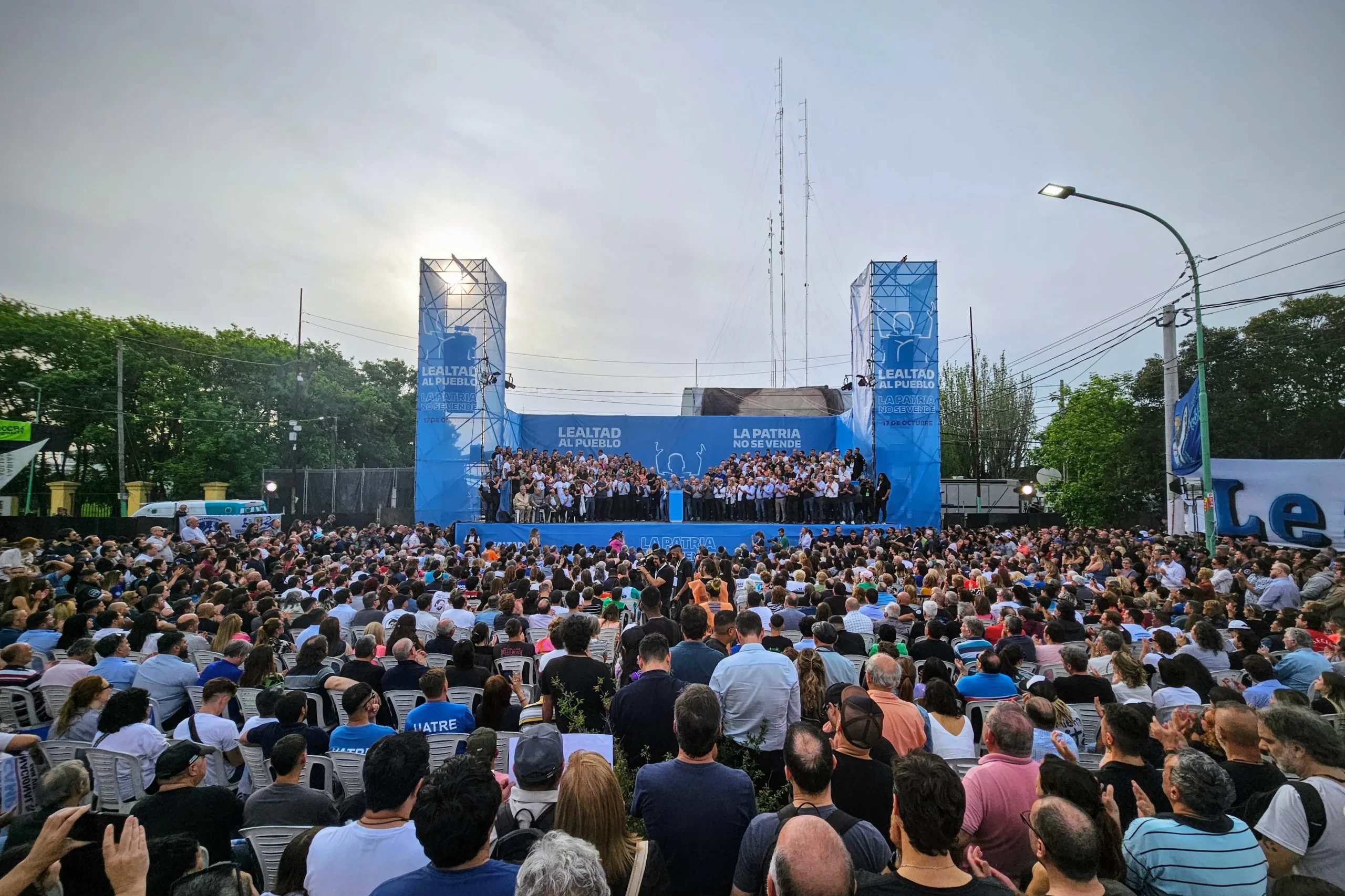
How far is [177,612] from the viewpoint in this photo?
8.11 metres

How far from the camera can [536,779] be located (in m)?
2.61

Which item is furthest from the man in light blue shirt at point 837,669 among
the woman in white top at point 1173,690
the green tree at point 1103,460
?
the green tree at point 1103,460

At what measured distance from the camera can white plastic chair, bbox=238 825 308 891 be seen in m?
3.03

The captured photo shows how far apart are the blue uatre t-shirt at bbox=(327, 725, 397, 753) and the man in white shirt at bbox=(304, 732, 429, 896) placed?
1.68 metres

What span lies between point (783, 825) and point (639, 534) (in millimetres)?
17004

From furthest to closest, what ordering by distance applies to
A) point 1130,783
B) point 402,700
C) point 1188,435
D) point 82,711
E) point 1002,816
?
point 1188,435 → point 402,700 → point 82,711 → point 1130,783 → point 1002,816

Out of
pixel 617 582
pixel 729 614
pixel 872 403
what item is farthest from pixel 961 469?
pixel 729 614

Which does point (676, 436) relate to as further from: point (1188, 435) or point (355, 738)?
point (355, 738)

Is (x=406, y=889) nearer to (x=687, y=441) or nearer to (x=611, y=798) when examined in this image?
(x=611, y=798)

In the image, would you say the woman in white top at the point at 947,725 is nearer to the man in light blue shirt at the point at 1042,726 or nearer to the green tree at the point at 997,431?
the man in light blue shirt at the point at 1042,726

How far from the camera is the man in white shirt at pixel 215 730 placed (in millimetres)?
4262

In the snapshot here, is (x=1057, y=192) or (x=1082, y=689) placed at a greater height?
(x=1057, y=192)

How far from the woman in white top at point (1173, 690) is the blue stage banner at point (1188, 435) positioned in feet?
38.0

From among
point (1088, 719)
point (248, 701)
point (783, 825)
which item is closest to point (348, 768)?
point (248, 701)
